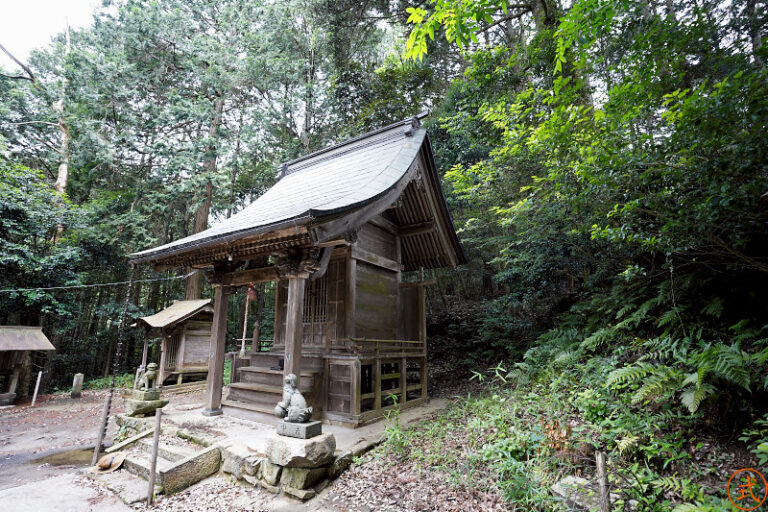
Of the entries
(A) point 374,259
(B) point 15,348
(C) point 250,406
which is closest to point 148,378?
(C) point 250,406

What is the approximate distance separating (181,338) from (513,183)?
11.5 metres

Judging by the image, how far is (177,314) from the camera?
11.3 metres

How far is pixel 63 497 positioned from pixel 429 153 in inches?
325

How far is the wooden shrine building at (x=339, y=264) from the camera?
543 cm

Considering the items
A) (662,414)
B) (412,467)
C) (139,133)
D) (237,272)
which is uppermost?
(139,133)

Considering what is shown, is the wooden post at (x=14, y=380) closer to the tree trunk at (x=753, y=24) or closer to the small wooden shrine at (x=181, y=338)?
the small wooden shrine at (x=181, y=338)

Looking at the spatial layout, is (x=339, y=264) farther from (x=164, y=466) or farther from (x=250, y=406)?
(x=164, y=466)

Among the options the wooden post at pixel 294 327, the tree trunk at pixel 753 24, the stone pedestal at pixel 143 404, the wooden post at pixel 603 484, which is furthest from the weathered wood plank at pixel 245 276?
the tree trunk at pixel 753 24

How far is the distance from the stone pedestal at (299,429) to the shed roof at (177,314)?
27.6 feet

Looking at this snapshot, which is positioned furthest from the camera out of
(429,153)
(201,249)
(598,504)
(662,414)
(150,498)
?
(429,153)

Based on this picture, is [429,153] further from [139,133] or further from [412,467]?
[139,133]

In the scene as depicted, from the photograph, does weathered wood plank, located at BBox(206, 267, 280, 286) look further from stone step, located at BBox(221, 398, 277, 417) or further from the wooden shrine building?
stone step, located at BBox(221, 398, 277, 417)

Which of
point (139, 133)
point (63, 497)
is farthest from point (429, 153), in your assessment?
point (139, 133)

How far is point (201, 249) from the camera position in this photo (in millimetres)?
5871
